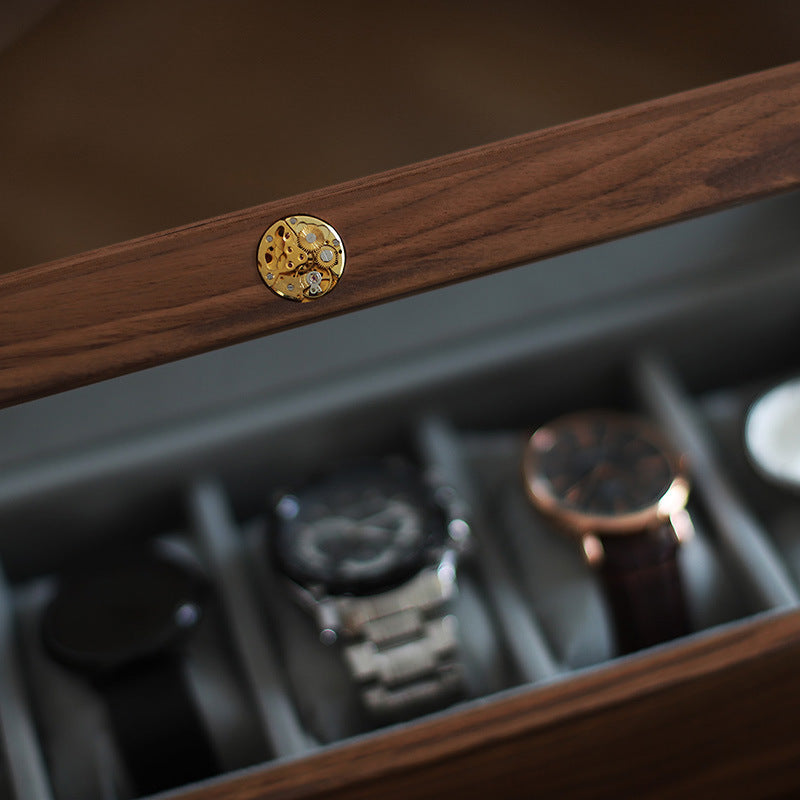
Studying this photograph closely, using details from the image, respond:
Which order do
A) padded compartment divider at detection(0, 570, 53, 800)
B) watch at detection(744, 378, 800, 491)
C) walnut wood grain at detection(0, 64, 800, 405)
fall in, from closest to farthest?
1. walnut wood grain at detection(0, 64, 800, 405)
2. padded compartment divider at detection(0, 570, 53, 800)
3. watch at detection(744, 378, 800, 491)

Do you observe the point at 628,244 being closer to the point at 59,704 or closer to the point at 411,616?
the point at 411,616

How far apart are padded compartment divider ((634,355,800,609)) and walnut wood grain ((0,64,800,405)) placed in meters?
0.28

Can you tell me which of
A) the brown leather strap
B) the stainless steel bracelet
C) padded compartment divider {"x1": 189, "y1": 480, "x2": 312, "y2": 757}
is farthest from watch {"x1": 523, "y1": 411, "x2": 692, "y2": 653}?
padded compartment divider {"x1": 189, "y1": 480, "x2": 312, "y2": 757}

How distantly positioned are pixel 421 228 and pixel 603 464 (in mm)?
322

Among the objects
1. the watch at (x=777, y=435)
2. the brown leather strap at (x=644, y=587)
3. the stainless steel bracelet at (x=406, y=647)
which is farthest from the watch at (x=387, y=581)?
the watch at (x=777, y=435)

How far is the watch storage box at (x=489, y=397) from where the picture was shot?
510 mm

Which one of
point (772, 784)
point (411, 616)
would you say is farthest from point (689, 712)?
point (411, 616)

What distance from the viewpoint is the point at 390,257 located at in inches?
20.2

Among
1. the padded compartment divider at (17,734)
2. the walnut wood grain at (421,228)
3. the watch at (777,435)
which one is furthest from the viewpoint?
the watch at (777,435)

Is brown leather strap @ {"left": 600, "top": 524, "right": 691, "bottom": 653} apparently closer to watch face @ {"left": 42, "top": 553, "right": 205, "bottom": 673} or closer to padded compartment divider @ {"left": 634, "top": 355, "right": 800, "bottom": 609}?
padded compartment divider @ {"left": 634, "top": 355, "right": 800, "bottom": 609}

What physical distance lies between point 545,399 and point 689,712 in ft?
1.19

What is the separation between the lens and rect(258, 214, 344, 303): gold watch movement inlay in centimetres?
50

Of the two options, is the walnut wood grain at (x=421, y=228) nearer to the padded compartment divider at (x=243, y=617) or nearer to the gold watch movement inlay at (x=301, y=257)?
the gold watch movement inlay at (x=301, y=257)

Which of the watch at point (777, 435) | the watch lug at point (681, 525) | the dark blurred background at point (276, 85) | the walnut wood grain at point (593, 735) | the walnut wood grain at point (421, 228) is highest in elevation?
the dark blurred background at point (276, 85)
